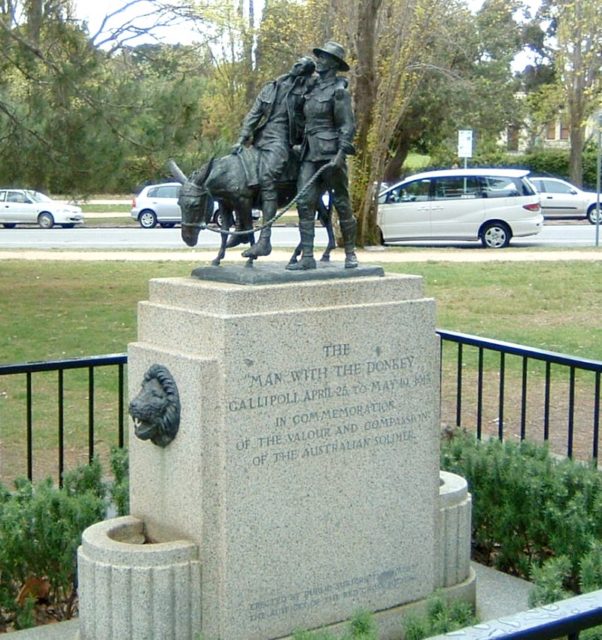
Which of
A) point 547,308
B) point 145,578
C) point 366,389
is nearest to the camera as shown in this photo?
point 145,578

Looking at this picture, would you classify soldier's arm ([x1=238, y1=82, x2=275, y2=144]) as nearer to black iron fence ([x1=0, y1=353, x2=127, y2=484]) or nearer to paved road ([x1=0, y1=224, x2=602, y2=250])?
black iron fence ([x1=0, y1=353, x2=127, y2=484])

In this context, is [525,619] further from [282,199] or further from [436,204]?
[436,204]

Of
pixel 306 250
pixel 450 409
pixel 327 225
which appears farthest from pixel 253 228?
pixel 450 409

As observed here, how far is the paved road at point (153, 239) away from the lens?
26656 millimetres

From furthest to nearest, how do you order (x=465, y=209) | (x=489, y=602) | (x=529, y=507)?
(x=465, y=209), (x=529, y=507), (x=489, y=602)

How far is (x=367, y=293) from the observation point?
5.09 meters

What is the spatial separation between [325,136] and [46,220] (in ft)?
108

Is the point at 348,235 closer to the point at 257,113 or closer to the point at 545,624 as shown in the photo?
the point at 257,113

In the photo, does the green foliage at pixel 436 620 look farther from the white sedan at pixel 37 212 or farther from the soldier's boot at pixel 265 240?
the white sedan at pixel 37 212

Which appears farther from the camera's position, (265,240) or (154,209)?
(154,209)

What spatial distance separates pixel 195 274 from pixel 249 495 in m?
1.00

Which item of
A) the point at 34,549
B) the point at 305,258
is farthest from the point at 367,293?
the point at 34,549

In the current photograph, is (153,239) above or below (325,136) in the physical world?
below

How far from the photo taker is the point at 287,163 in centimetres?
525
